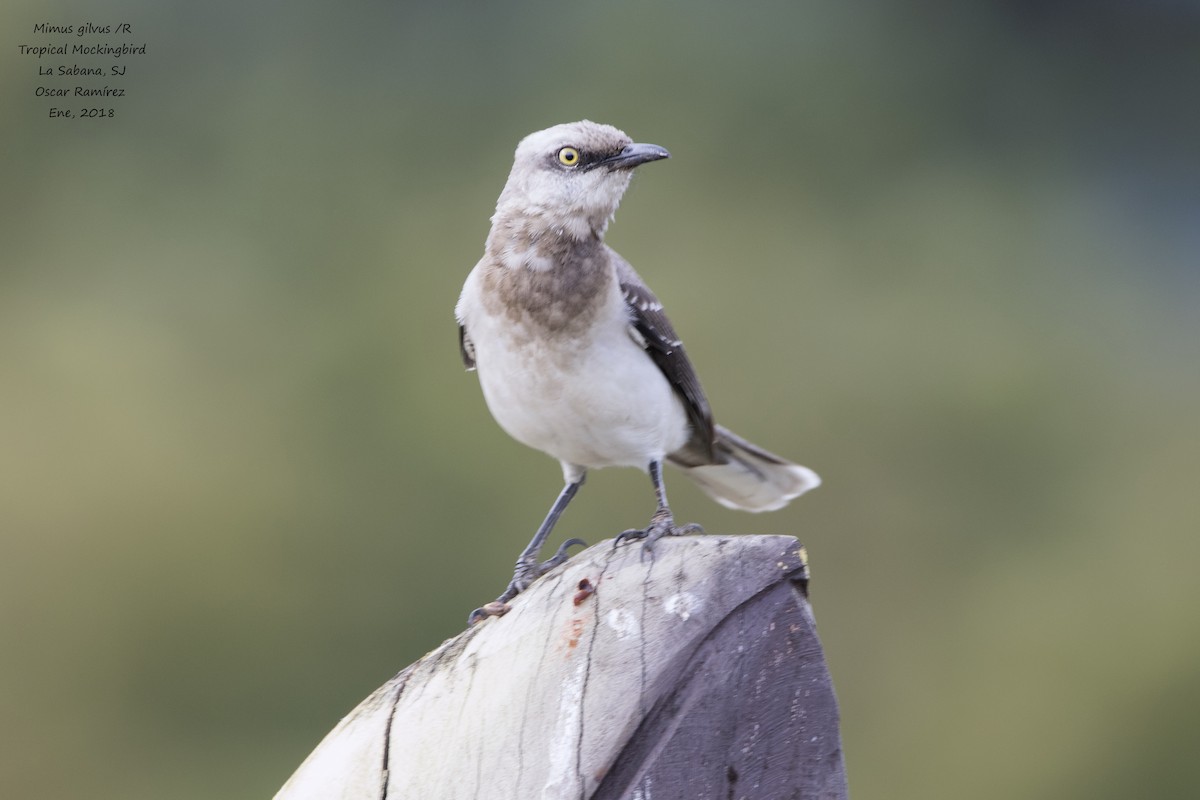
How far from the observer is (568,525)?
26.5ft

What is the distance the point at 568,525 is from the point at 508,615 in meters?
4.94

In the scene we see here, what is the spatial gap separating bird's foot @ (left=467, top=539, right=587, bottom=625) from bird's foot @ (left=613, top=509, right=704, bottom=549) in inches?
6.0

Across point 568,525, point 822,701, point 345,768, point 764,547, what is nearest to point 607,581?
point 764,547

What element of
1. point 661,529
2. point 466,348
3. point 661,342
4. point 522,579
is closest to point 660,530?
point 661,529

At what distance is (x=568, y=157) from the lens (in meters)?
4.52

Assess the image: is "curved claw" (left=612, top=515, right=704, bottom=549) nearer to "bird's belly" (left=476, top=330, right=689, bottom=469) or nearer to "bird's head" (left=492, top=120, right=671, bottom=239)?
"bird's belly" (left=476, top=330, right=689, bottom=469)

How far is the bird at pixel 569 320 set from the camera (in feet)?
14.5

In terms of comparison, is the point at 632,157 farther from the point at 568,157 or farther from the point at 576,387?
the point at 576,387

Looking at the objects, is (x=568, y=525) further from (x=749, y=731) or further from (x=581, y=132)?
(x=749, y=731)

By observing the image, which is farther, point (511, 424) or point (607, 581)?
point (511, 424)

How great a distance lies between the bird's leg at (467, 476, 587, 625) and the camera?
3.68m

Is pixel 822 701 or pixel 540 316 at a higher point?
pixel 540 316

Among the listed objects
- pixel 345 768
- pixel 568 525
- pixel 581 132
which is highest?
pixel 581 132

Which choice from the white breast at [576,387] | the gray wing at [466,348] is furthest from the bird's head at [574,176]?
the gray wing at [466,348]
